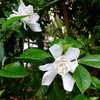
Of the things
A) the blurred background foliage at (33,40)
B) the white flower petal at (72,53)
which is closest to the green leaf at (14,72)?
the blurred background foliage at (33,40)

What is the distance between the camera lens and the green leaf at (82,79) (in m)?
0.39

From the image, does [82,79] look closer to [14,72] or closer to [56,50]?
[56,50]

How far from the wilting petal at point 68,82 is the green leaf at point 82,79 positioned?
0.02m

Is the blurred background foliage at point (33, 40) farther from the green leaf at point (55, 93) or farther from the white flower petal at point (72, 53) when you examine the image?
the white flower petal at point (72, 53)

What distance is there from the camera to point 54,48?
0.41 metres

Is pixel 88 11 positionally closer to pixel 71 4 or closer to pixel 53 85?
pixel 71 4

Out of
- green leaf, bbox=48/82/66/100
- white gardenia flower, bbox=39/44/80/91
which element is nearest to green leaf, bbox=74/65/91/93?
white gardenia flower, bbox=39/44/80/91

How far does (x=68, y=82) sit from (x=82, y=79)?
49 millimetres

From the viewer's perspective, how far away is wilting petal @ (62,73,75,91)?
41cm

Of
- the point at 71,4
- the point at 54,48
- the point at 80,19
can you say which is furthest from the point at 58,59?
the point at 71,4

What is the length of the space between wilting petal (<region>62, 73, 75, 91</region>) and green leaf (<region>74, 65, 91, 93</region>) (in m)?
0.02

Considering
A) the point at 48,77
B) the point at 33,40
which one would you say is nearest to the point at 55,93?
the point at 48,77

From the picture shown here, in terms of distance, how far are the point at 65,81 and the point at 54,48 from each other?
0.41 ft

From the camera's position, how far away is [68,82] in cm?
42
